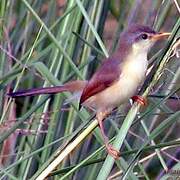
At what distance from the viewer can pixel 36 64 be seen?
6.18ft

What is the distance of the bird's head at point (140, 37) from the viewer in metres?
1.93

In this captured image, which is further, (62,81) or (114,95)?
(62,81)

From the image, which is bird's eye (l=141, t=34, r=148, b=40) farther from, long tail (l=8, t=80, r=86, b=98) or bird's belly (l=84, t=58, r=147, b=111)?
long tail (l=8, t=80, r=86, b=98)

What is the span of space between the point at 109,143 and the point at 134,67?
262 millimetres

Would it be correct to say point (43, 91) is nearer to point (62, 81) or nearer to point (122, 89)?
point (62, 81)

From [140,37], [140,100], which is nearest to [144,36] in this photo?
[140,37]

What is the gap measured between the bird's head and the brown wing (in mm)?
80

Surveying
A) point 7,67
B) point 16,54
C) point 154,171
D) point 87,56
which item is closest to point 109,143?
point 87,56

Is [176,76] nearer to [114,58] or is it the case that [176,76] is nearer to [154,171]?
[114,58]

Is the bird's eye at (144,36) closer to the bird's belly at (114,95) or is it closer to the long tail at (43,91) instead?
the bird's belly at (114,95)

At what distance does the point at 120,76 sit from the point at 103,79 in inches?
2.5

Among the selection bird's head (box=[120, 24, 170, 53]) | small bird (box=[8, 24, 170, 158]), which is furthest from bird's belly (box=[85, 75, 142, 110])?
bird's head (box=[120, 24, 170, 53])

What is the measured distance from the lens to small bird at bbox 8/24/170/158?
1.91m

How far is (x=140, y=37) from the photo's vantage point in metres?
1.97
